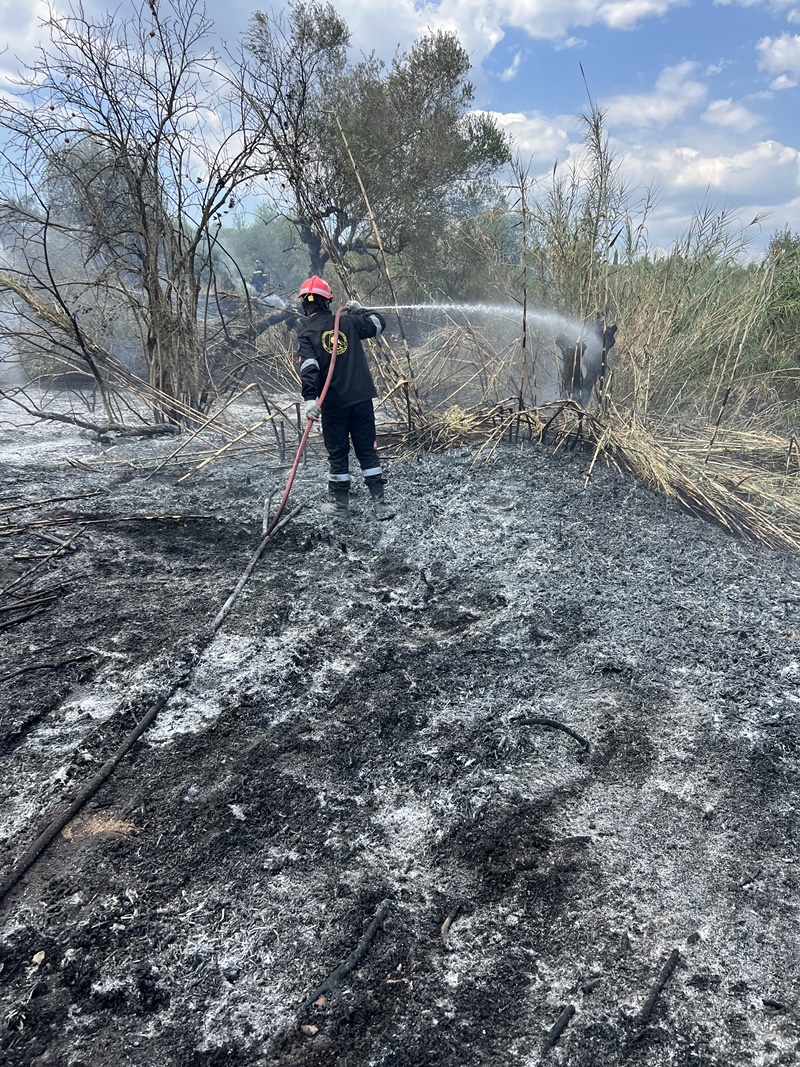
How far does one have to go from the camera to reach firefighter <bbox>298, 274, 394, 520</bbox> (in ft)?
14.4

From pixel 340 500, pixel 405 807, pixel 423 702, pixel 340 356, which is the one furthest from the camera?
pixel 340 500

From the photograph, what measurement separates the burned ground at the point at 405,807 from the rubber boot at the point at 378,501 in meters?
0.82

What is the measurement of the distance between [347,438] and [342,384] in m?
0.46

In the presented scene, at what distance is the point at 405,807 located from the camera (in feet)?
6.74

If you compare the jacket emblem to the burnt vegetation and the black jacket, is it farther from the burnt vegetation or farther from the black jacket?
the burnt vegetation

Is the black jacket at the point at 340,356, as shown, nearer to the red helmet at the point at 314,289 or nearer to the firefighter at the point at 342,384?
the firefighter at the point at 342,384

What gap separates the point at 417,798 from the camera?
209 centimetres

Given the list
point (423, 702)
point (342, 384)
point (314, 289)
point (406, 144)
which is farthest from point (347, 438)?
point (406, 144)

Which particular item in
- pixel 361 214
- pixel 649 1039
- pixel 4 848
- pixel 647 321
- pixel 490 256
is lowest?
pixel 649 1039

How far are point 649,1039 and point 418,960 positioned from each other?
1.92 ft

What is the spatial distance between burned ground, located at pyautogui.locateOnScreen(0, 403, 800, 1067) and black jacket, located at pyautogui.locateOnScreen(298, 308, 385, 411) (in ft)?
4.42

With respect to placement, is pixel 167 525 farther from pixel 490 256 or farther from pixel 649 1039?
pixel 490 256


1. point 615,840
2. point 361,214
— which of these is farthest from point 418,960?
point 361,214

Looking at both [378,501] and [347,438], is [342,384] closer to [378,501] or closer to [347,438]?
[347,438]
